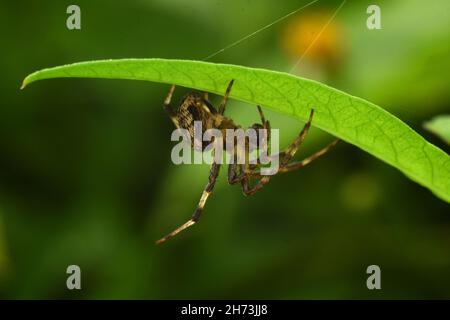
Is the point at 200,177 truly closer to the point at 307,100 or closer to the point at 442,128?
the point at 442,128

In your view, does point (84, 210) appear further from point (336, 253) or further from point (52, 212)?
point (336, 253)

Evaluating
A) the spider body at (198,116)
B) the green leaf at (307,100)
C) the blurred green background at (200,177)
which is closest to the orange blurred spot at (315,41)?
the blurred green background at (200,177)

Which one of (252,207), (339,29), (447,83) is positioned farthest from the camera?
(252,207)

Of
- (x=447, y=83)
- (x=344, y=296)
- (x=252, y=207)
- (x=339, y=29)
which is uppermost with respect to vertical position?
(x=339, y=29)

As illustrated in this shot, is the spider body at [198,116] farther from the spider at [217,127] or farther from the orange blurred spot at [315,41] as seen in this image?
the orange blurred spot at [315,41]

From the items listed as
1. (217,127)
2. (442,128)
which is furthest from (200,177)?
(442,128)

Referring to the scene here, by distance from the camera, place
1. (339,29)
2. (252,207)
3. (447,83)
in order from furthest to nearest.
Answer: (252,207)
(339,29)
(447,83)

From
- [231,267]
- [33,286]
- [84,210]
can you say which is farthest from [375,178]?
[33,286]
